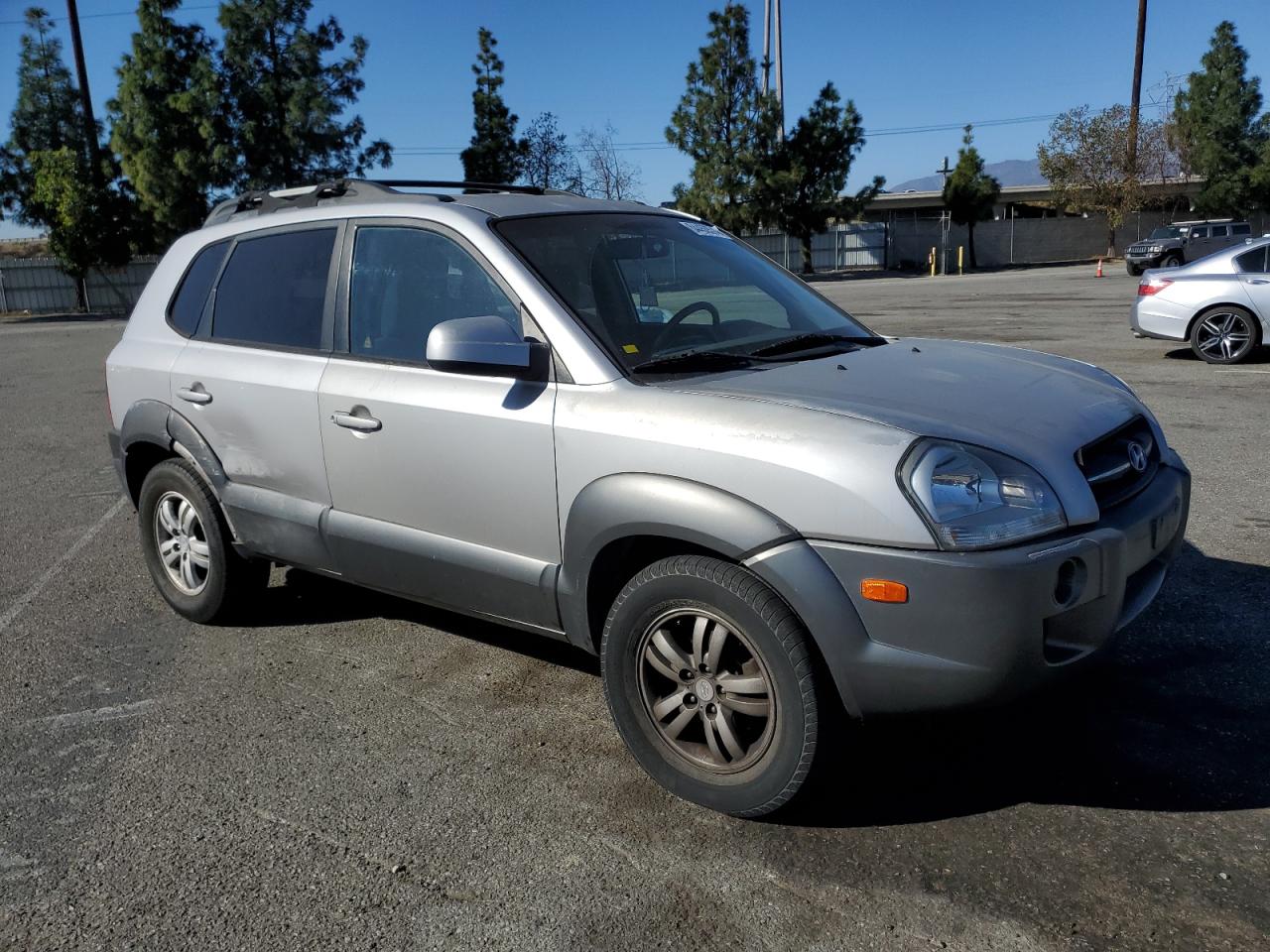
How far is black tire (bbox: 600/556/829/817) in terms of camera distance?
9.50ft

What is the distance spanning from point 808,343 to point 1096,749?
1672 mm

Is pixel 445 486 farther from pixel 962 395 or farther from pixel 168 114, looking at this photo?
pixel 168 114

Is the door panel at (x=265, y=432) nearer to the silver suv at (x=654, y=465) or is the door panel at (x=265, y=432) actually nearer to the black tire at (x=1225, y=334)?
the silver suv at (x=654, y=465)

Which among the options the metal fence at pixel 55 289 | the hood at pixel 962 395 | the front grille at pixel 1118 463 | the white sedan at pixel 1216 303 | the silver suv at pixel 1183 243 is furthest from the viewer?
the metal fence at pixel 55 289

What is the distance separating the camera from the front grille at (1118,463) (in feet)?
10.3

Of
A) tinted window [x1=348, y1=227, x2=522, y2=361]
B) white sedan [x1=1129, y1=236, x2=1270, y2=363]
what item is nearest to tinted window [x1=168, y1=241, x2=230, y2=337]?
tinted window [x1=348, y1=227, x2=522, y2=361]

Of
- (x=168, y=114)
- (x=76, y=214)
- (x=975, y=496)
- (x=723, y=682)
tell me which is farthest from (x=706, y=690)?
(x=168, y=114)

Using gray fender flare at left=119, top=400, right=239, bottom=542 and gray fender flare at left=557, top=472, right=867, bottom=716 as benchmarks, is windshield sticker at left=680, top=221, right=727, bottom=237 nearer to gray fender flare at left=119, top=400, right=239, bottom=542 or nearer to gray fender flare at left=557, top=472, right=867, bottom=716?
gray fender flare at left=557, top=472, right=867, bottom=716

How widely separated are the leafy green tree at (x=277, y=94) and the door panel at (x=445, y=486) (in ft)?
134

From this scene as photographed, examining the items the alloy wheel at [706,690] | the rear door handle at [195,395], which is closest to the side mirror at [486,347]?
the alloy wheel at [706,690]

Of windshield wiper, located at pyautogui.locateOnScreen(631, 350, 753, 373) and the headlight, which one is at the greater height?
windshield wiper, located at pyautogui.locateOnScreen(631, 350, 753, 373)

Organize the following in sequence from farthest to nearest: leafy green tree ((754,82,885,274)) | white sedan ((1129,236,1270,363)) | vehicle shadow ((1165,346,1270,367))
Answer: leafy green tree ((754,82,885,274)), vehicle shadow ((1165,346,1270,367)), white sedan ((1129,236,1270,363))

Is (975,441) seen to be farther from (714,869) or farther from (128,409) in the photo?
(128,409)

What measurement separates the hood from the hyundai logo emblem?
0.09 metres
